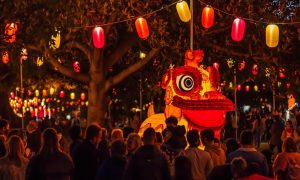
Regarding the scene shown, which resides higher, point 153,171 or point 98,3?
point 98,3

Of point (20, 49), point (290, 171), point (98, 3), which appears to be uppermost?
point (98, 3)

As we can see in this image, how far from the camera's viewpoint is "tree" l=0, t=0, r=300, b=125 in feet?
78.2

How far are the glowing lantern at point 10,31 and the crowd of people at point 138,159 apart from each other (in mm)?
7728

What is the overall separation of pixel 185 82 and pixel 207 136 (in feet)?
24.9

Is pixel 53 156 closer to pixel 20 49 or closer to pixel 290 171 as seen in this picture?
pixel 290 171

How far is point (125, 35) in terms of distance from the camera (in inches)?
1098

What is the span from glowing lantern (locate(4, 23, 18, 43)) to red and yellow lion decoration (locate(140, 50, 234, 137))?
4.24 m

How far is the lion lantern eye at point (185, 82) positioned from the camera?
63.9 ft

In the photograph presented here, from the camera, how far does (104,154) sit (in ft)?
38.5

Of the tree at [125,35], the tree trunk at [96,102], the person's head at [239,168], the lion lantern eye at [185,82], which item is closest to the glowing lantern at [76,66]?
the tree at [125,35]

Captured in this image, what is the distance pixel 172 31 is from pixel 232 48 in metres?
2.19

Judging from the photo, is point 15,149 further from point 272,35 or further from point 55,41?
point 55,41

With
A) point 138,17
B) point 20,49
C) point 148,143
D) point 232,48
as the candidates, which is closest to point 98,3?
point 138,17

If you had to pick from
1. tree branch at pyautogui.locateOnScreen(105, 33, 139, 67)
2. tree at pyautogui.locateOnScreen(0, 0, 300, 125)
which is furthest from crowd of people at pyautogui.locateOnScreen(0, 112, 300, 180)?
tree branch at pyautogui.locateOnScreen(105, 33, 139, 67)
